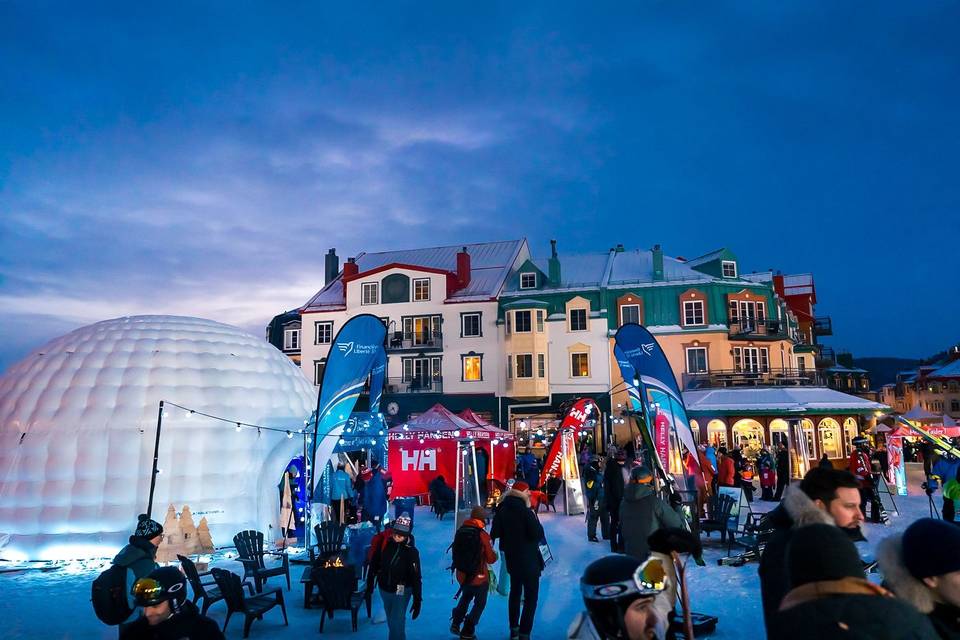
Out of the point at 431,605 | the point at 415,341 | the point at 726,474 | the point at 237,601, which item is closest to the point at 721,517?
the point at 726,474

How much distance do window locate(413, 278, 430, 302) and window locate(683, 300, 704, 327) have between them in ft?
44.8

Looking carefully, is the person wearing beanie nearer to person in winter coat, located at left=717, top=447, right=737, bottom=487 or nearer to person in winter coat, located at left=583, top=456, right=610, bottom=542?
person in winter coat, located at left=583, top=456, right=610, bottom=542

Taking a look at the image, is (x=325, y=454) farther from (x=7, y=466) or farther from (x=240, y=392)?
(x=7, y=466)

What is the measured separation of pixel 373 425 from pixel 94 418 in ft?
18.2

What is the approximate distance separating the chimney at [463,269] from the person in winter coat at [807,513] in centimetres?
3320

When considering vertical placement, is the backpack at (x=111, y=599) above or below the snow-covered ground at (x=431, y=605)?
above

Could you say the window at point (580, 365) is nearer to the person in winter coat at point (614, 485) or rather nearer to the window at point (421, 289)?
the window at point (421, 289)

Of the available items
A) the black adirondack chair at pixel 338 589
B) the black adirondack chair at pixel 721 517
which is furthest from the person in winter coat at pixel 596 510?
the black adirondack chair at pixel 338 589

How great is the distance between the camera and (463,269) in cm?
3684

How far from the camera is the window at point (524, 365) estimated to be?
109 ft

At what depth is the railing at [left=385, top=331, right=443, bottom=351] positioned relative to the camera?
3512cm

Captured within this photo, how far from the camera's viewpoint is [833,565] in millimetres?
2012

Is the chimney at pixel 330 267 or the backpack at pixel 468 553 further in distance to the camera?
the chimney at pixel 330 267

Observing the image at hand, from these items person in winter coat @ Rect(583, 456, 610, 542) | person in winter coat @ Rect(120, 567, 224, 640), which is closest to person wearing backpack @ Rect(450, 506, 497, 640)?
person in winter coat @ Rect(120, 567, 224, 640)
